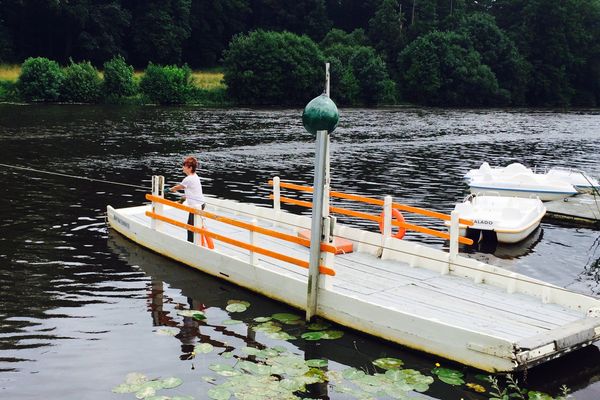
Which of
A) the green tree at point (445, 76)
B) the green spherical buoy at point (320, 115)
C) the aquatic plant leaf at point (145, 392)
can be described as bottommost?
the aquatic plant leaf at point (145, 392)

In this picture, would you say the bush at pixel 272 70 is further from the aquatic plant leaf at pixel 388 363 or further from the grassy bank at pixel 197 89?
the aquatic plant leaf at pixel 388 363

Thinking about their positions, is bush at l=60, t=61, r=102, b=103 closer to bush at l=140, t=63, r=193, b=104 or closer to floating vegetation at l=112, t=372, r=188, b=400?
bush at l=140, t=63, r=193, b=104

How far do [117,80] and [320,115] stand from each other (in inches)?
2734

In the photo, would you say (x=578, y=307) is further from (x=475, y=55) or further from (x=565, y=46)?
(x=565, y=46)

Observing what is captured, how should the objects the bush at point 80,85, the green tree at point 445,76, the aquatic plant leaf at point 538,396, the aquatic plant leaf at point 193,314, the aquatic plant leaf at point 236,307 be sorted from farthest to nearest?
1. the green tree at point 445,76
2. the bush at point 80,85
3. the aquatic plant leaf at point 236,307
4. the aquatic plant leaf at point 193,314
5. the aquatic plant leaf at point 538,396

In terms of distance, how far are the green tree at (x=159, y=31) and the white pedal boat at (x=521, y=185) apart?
81.1 meters

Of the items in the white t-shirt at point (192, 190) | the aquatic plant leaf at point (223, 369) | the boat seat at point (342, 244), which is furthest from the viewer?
the white t-shirt at point (192, 190)

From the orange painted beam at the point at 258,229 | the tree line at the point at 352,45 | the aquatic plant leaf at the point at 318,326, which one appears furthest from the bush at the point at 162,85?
the aquatic plant leaf at the point at 318,326

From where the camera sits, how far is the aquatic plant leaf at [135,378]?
1008 centimetres

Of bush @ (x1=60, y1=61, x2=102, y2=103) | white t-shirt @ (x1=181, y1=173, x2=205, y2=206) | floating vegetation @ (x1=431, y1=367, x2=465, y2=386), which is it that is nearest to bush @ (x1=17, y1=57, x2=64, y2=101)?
bush @ (x1=60, y1=61, x2=102, y2=103)

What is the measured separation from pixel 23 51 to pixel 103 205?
82.1 metres

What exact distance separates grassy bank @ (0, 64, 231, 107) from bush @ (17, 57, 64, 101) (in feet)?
5.21

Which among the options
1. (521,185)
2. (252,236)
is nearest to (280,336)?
A: (252,236)

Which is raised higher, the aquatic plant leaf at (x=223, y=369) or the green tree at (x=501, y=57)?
the green tree at (x=501, y=57)
